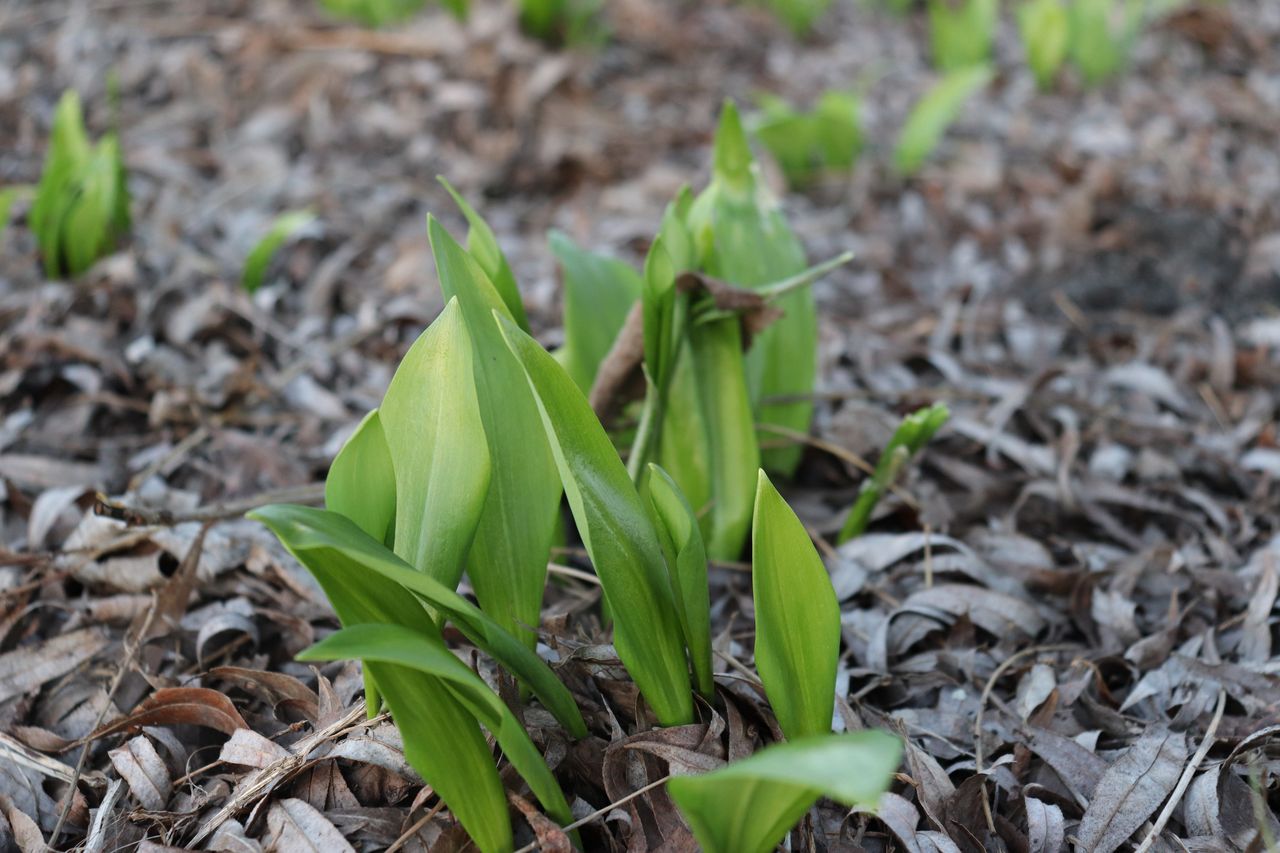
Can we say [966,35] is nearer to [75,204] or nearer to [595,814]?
[75,204]

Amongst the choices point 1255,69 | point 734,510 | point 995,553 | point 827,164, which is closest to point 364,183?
point 827,164

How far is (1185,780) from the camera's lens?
121 centimetres

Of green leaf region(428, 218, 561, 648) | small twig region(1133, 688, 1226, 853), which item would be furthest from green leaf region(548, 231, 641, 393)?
small twig region(1133, 688, 1226, 853)

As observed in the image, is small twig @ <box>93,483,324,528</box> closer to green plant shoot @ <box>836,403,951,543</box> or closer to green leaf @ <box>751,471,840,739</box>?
green leaf @ <box>751,471,840,739</box>

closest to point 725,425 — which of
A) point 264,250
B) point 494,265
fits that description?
point 494,265

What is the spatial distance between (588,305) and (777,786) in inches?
35.3

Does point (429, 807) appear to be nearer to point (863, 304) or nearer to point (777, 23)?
point (863, 304)

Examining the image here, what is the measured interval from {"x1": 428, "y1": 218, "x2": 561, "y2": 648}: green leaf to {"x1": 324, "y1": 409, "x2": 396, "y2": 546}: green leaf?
0.38 ft

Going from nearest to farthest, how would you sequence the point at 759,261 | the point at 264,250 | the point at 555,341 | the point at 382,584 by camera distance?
the point at 382,584 → the point at 759,261 → the point at 555,341 → the point at 264,250

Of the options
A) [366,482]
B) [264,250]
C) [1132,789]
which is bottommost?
[1132,789]

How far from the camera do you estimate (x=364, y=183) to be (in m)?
2.94

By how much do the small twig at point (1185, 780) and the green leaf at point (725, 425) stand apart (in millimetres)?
648

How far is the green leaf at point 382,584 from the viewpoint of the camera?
839 millimetres

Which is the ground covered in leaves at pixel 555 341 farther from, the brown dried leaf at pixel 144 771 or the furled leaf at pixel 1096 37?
the furled leaf at pixel 1096 37
